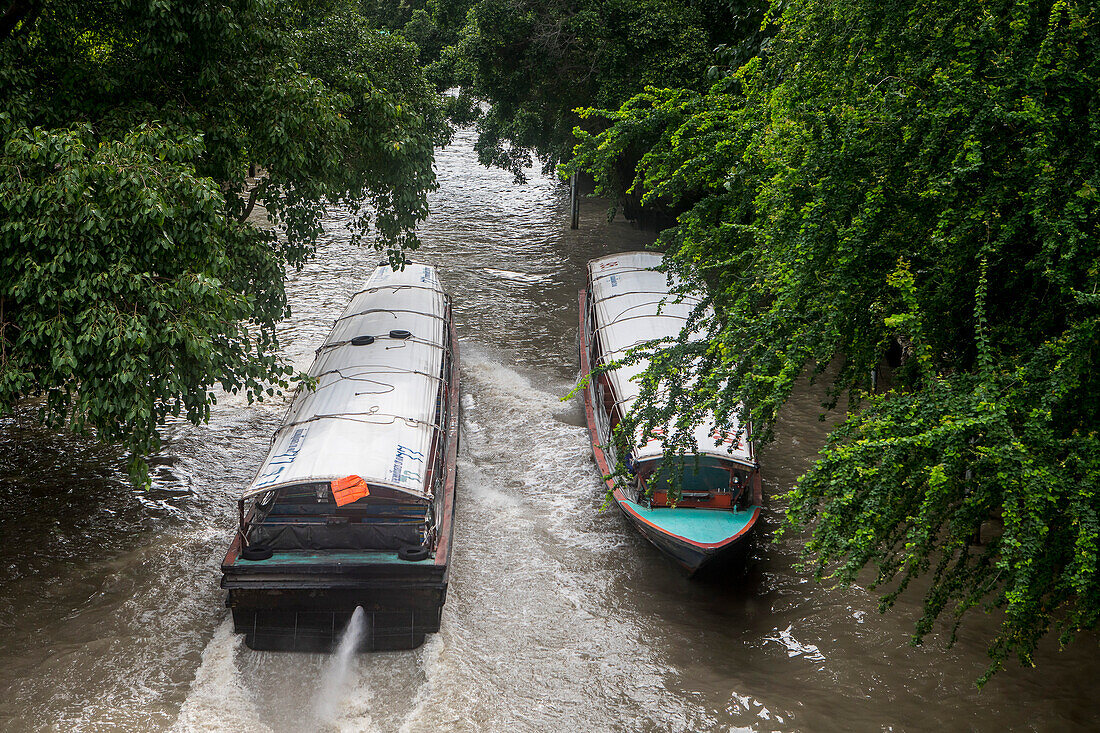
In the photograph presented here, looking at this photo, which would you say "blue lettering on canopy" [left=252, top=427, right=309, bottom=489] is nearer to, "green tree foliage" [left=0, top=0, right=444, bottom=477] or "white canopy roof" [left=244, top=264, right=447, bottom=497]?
"white canopy roof" [left=244, top=264, right=447, bottom=497]

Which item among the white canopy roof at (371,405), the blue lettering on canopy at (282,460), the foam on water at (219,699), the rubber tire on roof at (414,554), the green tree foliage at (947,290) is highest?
the green tree foliage at (947,290)

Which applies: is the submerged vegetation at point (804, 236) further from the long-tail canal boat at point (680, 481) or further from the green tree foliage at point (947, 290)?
the long-tail canal boat at point (680, 481)

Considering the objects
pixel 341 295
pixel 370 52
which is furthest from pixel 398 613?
pixel 341 295

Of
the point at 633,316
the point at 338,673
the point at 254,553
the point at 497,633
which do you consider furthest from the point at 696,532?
the point at 254,553

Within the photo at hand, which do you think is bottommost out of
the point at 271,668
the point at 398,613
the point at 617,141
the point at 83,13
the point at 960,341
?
the point at 271,668

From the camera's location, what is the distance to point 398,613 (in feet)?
25.6

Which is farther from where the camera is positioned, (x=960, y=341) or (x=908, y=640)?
(x=908, y=640)

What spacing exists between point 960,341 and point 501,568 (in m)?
5.71

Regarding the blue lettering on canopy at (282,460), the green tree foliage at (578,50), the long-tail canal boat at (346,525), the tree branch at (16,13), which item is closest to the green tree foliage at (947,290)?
the long-tail canal boat at (346,525)

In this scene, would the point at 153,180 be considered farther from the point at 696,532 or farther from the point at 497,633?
the point at 696,532

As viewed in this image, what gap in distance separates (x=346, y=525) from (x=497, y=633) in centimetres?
199

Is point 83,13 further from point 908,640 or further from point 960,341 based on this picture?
point 908,640

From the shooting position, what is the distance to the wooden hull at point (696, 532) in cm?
873

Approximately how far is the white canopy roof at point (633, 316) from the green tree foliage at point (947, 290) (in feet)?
7.37
